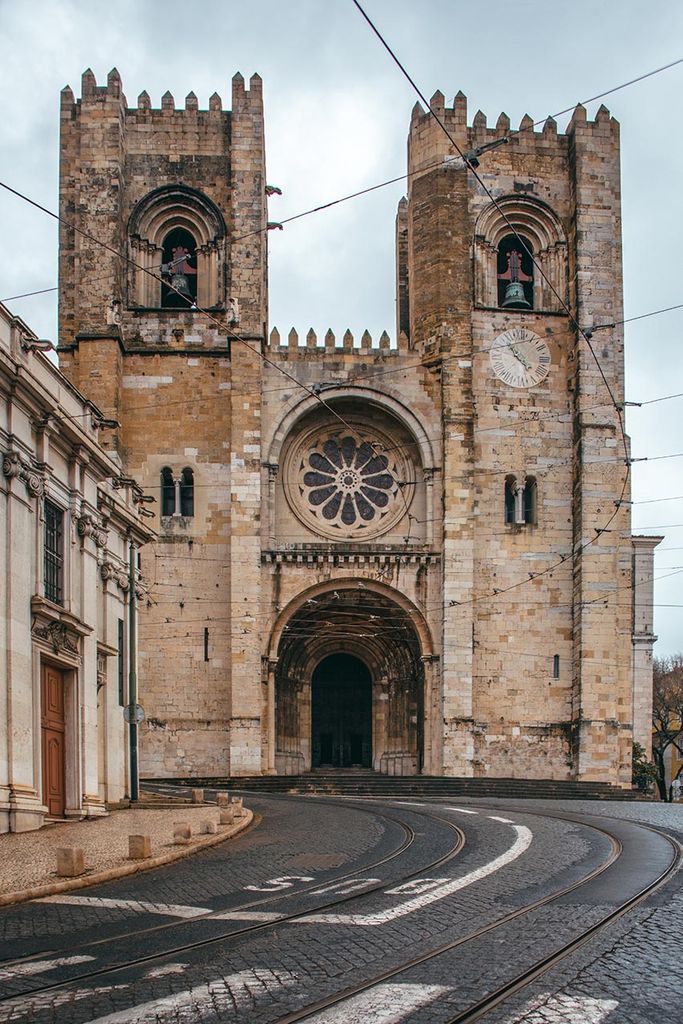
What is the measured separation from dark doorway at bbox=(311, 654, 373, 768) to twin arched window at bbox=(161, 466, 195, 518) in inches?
290

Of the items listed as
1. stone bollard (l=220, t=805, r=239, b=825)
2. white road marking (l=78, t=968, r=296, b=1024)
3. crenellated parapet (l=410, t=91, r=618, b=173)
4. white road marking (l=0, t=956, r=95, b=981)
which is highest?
crenellated parapet (l=410, t=91, r=618, b=173)

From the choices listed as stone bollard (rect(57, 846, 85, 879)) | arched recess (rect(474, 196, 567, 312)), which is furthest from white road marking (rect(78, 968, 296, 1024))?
arched recess (rect(474, 196, 567, 312))

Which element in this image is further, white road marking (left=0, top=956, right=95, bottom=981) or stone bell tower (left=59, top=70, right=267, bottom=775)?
stone bell tower (left=59, top=70, right=267, bottom=775)

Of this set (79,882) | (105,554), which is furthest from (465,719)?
(79,882)

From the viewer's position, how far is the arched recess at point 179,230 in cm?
4316

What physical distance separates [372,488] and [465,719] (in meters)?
8.03

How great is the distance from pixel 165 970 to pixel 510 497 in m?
34.9

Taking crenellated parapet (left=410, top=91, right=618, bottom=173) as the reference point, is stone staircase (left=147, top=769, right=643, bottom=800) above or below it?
below

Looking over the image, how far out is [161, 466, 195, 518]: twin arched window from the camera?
41.0 metres

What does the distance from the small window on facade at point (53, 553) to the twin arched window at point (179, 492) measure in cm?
1841

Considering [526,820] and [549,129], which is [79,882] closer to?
[526,820]

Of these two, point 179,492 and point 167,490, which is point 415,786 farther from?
point 167,490

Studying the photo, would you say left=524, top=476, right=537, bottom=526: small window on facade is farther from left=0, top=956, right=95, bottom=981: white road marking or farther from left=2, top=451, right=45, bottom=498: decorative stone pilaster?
left=0, top=956, right=95, bottom=981: white road marking

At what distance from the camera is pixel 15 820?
18.8 metres
